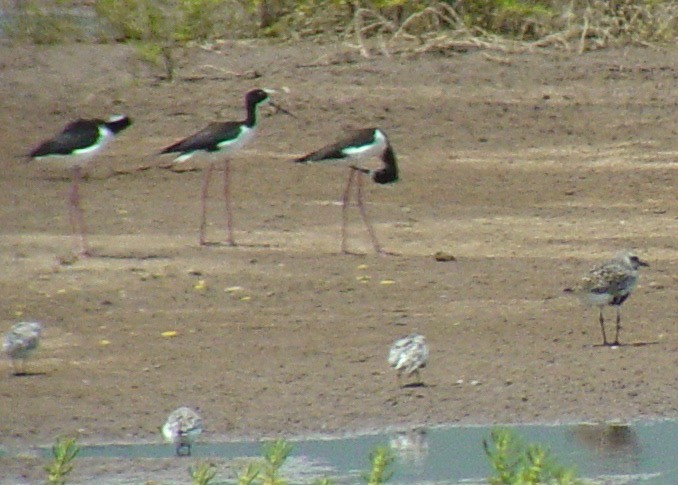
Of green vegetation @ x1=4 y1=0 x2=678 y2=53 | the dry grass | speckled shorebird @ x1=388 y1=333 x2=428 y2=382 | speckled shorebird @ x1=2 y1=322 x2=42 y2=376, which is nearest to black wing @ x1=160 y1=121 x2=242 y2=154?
speckled shorebird @ x1=2 y1=322 x2=42 y2=376

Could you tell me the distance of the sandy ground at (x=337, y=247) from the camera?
10.6m

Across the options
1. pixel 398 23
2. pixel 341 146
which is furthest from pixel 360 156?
pixel 398 23

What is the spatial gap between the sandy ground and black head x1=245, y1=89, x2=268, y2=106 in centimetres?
73

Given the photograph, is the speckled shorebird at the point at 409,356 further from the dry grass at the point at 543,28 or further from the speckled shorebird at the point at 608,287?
the dry grass at the point at 543,28

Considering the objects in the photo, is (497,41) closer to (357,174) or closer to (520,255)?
(357,174)

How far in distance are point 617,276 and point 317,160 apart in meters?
4.04

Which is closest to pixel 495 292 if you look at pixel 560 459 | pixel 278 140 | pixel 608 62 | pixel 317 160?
pixel 317 160

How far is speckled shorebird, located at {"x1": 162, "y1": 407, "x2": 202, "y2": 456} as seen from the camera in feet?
30.4

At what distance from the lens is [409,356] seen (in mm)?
10508

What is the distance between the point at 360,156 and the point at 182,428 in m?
6.35

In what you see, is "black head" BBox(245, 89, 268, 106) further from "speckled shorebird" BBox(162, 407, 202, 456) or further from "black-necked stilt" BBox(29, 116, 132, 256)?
"speckled shorebird" BBox(162, 407, 202, 456)

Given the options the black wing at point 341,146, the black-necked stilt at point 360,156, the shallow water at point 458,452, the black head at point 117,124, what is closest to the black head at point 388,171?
the black-necked stilt at point 360,156

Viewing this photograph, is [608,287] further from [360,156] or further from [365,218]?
[360,156]

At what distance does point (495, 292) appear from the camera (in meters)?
13.1
